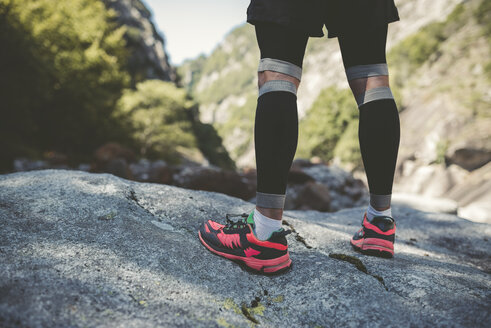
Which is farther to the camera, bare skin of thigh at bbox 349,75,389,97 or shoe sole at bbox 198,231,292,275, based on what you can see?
bare skin of thigh at bbox 349,75,389,97

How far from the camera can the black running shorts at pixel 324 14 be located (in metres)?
1.16

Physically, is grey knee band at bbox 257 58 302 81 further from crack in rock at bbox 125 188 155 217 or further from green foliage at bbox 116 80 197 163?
green foliage at bbox 116 80 197 163

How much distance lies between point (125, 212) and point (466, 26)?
50.8m

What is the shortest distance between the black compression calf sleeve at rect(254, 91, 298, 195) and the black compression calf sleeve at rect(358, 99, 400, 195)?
478 mm

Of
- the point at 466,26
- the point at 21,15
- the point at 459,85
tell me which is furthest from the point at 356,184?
the point at 466,26

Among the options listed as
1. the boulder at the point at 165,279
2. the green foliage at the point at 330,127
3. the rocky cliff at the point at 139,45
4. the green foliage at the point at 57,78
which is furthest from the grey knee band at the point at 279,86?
the green foliage at the point at 330,127

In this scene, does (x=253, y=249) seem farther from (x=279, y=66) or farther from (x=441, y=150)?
(x=441, y=150)

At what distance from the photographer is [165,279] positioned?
3.36 feet

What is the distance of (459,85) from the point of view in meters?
26.7

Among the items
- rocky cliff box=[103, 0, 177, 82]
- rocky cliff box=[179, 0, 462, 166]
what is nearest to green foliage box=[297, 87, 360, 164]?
rocky cliff box=[179, 0, 462, 166]

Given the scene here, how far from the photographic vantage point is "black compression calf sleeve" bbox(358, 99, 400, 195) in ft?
4.54

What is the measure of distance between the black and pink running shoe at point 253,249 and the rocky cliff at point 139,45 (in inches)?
1132

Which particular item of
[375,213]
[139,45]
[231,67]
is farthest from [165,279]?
[231,67]

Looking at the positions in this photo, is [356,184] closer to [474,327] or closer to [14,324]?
[474,327]
